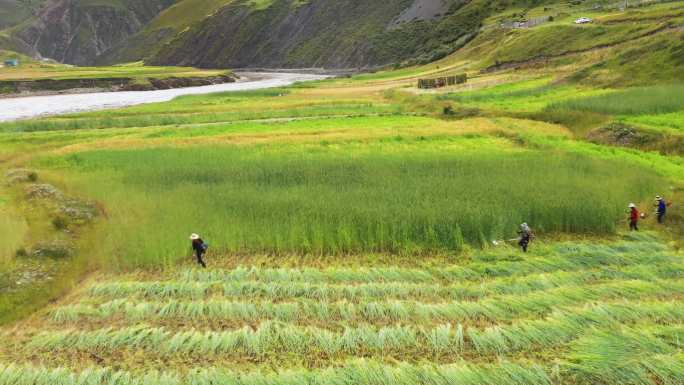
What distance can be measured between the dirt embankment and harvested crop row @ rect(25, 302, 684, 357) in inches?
4772


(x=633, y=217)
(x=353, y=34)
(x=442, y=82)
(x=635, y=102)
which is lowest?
(x=633, y=217)

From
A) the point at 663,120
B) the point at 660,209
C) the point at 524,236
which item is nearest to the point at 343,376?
the point at 524,236

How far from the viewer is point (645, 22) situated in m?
67.4

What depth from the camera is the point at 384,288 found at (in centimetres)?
1391

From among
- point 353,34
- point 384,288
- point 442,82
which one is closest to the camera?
point 384,288

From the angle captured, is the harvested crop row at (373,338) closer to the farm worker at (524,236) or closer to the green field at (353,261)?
the green field at (353,261)

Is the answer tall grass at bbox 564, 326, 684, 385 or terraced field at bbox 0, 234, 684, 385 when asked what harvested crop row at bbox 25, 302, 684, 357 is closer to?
terraced field at bbox 0, 234, 684, 385

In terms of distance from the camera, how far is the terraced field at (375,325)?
10.1 meters

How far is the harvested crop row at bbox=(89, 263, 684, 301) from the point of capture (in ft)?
44.5

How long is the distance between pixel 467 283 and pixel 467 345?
128 inches

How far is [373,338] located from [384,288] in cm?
272

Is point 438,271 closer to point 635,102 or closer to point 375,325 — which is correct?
point 375,325

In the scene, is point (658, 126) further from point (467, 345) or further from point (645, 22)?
point (645, 22)

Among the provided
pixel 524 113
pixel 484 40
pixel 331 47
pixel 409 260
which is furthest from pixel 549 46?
pixel 331 47
